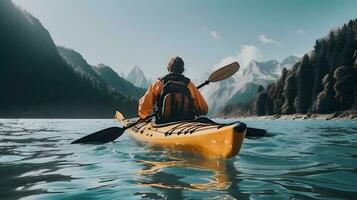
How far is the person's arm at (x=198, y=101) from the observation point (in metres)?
11.5

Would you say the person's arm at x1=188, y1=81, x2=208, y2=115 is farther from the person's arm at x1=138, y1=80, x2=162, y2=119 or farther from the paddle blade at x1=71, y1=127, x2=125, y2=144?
the paddle blade at x1=71, y1=127, x2=125, y2=144

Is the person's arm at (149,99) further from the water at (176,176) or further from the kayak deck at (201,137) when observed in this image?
the water at (176,176)

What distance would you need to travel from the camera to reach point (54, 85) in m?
149

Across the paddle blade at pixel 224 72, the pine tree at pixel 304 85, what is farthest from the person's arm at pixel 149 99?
the pine tree at pixel 304 85

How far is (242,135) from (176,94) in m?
4.04

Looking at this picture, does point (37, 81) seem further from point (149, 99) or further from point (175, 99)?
point (175, 99)

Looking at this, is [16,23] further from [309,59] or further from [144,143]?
[144,143]

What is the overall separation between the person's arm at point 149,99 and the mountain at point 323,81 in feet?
316

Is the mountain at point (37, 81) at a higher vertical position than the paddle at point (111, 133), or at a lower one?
higher

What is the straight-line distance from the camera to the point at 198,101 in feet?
38.5

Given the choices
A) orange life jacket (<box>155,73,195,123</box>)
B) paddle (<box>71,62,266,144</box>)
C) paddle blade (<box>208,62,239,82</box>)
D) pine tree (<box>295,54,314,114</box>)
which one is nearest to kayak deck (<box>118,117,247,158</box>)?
orange life jacket (<box>155,73,195,123</box>)

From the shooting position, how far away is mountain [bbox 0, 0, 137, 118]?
423 feet

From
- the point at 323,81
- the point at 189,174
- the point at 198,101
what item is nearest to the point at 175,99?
the point at 198,101

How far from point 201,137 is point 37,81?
145762 millimetres
